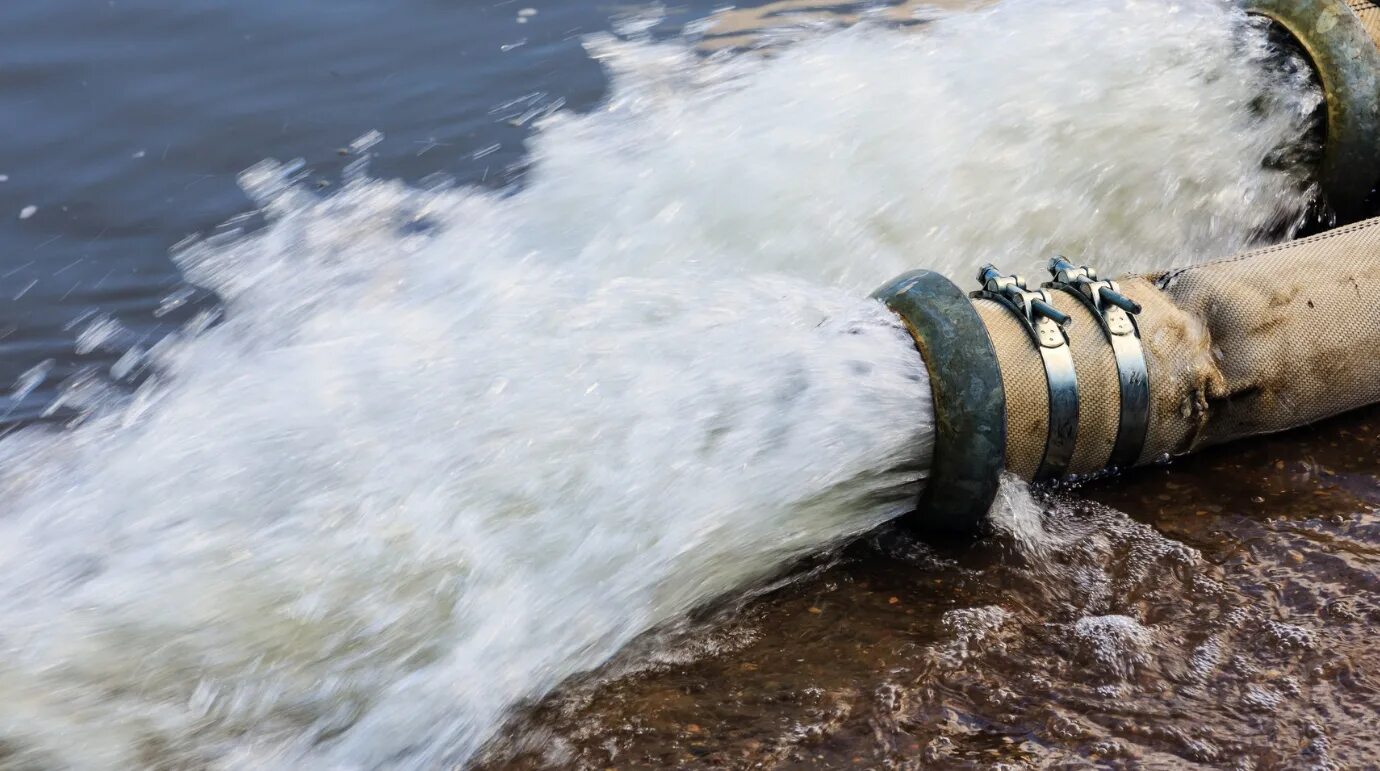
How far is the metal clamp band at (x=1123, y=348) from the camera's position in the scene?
9.61ft

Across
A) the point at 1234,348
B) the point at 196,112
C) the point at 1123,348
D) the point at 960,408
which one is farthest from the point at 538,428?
the point at 196,112

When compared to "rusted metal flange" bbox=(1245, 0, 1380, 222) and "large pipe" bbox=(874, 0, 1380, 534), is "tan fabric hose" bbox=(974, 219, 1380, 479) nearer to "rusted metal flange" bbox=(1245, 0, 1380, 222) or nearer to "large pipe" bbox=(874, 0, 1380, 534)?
"large pipe" bbox=(874, 0, 1380, 534)

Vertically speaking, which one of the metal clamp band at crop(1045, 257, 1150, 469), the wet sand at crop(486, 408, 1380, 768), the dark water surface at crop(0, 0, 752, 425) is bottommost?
the wet sand at crop(486, 408, 1380, 768)

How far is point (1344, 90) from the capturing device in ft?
12.7

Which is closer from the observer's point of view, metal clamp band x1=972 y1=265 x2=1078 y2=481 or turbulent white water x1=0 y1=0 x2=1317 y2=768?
turbulent white water x1=0 y1=0 x2=1317 y2=768

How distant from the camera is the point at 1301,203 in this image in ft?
13.6

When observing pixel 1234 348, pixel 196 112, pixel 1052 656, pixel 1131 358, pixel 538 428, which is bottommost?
pixel 1052 656

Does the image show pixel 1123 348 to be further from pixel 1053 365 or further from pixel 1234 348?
pixel 1234 348

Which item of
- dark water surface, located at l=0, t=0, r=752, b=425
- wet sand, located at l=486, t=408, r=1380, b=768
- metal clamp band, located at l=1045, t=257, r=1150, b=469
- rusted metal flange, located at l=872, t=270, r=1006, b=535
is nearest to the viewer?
wet sand, located at l=486, t=408, r=1380, b=768

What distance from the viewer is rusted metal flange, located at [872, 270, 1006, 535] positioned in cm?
277

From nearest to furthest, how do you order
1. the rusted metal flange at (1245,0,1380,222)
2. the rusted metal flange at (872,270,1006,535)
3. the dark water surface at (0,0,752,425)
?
the rusted metal flange at (872,270,1006,535) < the rusted metal flange at (1245,0,1380,222) < the dark water surface at (0,0,752,425)

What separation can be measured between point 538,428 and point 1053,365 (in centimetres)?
120

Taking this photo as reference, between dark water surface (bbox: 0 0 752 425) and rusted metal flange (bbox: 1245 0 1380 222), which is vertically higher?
dark water surface (bbox: 0 0 752 425)

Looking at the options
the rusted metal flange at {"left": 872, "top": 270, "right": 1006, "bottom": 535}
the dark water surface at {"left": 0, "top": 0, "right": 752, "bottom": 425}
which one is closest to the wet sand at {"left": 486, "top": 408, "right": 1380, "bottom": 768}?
the rusted metal flange at {"left": 872, "top": 270, "right": 1006, "bottom": 535}
